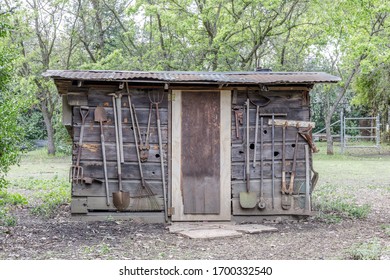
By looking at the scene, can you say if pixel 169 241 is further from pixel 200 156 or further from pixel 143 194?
pixel 200 156

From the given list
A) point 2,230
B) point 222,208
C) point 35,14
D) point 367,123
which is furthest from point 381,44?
point 2,230

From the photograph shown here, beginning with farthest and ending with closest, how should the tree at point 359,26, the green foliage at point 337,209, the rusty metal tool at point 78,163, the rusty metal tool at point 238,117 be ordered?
the tree at point 359,26 → the green foliage at point 337,209 → the rusty metal tool at point 238,117 → the rusty metal tool at point 78,163

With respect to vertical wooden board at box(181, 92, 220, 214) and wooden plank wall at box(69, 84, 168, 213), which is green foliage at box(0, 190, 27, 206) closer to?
wooden plank wall at box(69, 84, 168, 213)

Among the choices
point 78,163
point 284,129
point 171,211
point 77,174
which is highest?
point 284,129

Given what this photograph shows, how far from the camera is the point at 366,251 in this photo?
→ 6684 millimetres

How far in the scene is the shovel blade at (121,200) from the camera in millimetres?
9359

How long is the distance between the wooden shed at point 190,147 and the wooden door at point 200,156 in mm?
18

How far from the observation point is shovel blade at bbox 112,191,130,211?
30.7 ft

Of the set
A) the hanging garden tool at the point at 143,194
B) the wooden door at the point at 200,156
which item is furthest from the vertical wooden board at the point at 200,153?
the hanging garden tool at the point at 143,194

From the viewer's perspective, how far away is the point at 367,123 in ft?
119

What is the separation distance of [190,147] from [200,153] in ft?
0.70

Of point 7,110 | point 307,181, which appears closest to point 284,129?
point 307,181

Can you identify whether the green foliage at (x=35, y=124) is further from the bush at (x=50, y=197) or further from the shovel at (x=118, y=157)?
the shovel at (x=118, y=157)

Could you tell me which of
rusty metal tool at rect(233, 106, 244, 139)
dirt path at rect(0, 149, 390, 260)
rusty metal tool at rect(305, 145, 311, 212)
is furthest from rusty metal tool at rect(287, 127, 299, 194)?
rusty metal tool at rect(233, 106, 244, 139)
